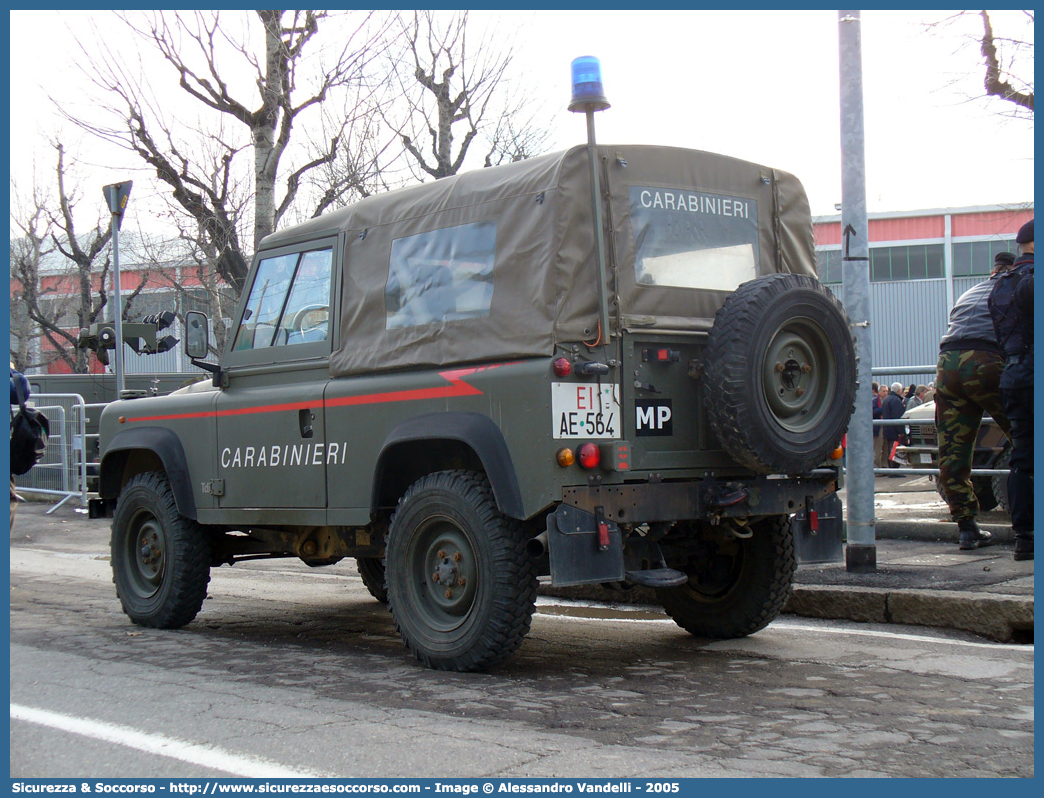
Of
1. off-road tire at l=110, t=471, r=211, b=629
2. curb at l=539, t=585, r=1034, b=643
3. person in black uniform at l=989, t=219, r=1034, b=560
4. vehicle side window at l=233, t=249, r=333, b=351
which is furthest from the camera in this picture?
off-road tire at l=110, t=471, r=211, b=629

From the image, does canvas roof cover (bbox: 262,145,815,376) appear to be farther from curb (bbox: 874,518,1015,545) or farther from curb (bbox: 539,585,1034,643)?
curb (bbox: 874,518,1015,545)

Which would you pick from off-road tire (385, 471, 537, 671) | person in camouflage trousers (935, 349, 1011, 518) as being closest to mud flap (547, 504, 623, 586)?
off-road tire (385, 471, 537, 671)

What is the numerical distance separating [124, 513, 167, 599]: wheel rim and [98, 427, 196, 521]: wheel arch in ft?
1.06

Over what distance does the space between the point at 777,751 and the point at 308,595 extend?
18.6 feet

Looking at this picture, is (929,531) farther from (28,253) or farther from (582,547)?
(28,253)

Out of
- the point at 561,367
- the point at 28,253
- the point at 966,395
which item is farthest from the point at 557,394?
the point at 28,253

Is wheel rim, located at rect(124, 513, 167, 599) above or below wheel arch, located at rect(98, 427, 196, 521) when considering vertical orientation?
below

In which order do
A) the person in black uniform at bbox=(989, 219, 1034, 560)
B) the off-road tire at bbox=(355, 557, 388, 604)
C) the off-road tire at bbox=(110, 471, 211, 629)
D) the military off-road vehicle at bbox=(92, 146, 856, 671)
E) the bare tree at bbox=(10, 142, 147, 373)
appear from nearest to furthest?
the military off-road vehicle at bbox=(92, 146, 856, 671) < the person in black uniform at bbox=(989, 219, 1034, 560) < the off-road tire at bbox=(110, 471, 211, 629) < the off-road tire at bbox=(355, 557, 388, 604) < the bare tree at bbox=(10, 142, 147, 373)

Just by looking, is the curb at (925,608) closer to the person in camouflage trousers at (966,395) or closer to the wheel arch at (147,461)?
the person in camouflage trousers at (966,395)

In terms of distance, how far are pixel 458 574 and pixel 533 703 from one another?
2.98 feet

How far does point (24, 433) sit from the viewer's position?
27.2ft

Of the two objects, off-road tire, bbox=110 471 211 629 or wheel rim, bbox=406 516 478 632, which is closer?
wheel rim, bbox=406 516 478 632

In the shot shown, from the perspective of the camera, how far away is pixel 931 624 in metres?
6.47

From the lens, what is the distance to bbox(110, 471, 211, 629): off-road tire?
23.7ft
